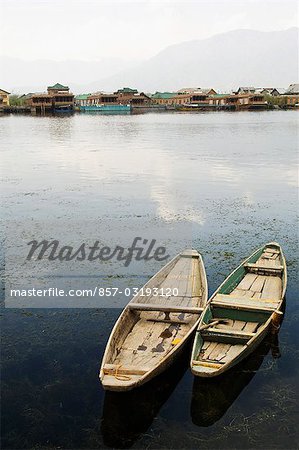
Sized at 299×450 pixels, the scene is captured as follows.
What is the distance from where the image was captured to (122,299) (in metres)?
15.3

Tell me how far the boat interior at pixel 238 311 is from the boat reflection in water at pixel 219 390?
0.58 metres

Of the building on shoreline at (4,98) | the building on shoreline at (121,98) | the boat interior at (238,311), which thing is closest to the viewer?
the boat interior at (238,311)

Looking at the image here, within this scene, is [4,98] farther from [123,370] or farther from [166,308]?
[123,370]

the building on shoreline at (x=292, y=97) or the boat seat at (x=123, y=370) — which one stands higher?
the building on shoreline at (x=292, y=97)

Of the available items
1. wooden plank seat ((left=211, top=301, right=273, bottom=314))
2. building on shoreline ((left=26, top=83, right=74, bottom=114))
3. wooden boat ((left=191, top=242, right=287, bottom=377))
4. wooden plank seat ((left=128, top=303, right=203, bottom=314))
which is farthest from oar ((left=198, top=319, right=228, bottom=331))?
building on shoreline ((left=26, top=83, right=74, bottom=114))

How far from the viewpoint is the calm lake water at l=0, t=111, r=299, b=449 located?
9812 mm

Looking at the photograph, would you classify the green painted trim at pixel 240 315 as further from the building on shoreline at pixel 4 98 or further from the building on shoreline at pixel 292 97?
the building on shoreline at pixel 292 97

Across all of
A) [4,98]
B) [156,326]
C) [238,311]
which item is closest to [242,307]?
[238,311]

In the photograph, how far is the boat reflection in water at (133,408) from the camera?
966 cm

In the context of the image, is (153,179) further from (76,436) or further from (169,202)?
(76,436)

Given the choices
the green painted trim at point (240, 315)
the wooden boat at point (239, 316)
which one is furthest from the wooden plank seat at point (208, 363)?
the green painted trim at point (240, 315)

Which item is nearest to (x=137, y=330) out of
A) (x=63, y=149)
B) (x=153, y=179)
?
(x=153, y=179)

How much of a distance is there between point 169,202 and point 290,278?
12.0m

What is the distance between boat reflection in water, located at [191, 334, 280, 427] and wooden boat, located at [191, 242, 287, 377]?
0.46 m
